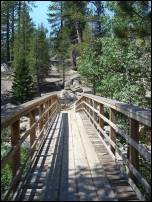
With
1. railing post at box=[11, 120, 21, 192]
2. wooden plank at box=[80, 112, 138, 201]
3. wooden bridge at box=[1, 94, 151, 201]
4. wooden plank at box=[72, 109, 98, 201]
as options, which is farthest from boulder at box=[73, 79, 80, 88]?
railing post at box=[11, 120, 21, 192]

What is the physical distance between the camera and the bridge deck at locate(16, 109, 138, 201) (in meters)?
5.50

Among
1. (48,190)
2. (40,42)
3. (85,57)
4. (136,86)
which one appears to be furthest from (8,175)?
(40,42)

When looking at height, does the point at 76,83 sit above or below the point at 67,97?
above

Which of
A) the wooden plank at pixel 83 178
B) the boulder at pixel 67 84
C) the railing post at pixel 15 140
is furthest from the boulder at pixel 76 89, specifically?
the railing post at pixel 15 140

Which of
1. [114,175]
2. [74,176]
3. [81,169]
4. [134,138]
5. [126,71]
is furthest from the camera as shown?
[126,71]

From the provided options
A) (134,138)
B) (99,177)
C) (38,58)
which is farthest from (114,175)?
(38,58)

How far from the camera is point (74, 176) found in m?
6.48

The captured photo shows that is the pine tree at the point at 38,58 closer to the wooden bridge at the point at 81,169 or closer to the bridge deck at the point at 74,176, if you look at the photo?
the bridge deck at the point at 74,176

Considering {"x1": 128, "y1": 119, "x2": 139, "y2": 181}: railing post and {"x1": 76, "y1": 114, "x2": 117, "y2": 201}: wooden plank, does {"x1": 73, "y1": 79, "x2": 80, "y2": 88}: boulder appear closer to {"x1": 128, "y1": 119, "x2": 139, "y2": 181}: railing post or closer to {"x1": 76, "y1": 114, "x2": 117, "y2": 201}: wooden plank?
{"x1": 76, "y1": 114, "x2": 117, "y2": 201}: wooden plank

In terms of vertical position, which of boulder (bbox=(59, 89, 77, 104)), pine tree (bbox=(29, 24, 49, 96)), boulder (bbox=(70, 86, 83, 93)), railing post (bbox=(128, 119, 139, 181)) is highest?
pine tree (bbox=(29, 24, 49, 96))

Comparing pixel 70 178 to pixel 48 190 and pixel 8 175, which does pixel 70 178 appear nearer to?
pixel 48 190

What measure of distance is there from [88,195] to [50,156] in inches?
118

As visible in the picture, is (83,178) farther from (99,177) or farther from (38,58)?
Result: (38,58)

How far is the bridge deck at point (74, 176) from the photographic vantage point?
550cm
